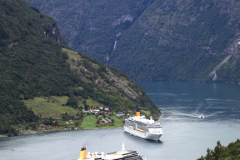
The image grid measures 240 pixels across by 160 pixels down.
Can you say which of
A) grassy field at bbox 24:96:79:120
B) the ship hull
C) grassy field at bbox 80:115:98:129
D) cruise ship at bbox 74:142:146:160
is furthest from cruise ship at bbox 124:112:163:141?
cruise ship at bbox 74:142:146:160

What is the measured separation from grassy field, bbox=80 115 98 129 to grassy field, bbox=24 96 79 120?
5.44m

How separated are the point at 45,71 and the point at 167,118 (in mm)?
54505

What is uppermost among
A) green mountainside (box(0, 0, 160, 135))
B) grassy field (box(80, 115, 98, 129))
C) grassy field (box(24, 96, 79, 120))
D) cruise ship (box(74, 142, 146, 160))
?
green mountainside (box(0, 0, 160, 135))

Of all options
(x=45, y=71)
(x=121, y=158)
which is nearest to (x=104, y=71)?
(x=45, y=71)

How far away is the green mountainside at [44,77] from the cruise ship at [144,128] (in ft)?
86.8

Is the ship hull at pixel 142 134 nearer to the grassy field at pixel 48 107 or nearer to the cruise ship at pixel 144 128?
the cruise ship at pixel 144 128

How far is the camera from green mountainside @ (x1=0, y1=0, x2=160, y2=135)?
507 ft

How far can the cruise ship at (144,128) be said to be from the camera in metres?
124

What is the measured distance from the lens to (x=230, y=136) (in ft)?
421

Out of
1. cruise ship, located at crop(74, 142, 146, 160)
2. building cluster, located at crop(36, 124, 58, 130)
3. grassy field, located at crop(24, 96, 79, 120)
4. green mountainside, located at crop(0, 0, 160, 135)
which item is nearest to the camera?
cruise ship, located at crop(74, 142, 146, 160)

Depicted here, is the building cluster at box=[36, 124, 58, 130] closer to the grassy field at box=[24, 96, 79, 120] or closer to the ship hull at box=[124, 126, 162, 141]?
the grassy field at box=[24, 96, 79, 120]

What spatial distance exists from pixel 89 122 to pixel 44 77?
38.3m

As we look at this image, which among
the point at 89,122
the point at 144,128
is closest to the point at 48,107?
the point at 89,122

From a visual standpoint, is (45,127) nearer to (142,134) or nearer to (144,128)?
(142,134)
